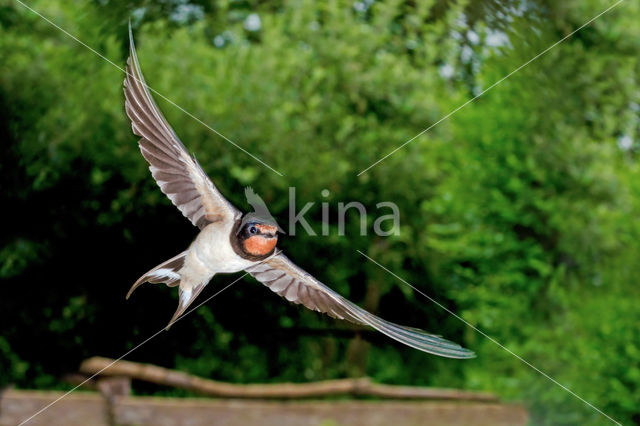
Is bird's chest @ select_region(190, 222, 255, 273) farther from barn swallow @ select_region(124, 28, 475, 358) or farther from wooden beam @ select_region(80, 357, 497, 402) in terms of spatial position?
wooden beam @ select_region(80, 357, 497, 402)

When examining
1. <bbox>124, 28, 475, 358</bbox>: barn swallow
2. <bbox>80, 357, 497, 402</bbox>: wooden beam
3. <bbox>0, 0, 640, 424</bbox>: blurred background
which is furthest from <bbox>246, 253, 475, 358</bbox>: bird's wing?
<bbox>80, 357, 497, 402</bbox>: wooden beam

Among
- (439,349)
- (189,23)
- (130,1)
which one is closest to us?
(439,349)

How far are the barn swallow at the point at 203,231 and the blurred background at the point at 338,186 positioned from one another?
1390 millimetres

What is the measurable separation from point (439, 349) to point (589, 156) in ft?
6.14

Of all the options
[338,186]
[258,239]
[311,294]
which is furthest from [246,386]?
[258,239]

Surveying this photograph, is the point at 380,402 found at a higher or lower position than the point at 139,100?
lower

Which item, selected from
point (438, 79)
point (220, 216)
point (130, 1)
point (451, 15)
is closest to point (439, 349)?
point (220, 216)

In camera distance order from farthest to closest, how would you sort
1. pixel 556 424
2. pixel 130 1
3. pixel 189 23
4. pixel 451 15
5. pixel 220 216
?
pixel 189 23, pixel 556 424, pixel 451 15, pixel 130 1, pixel 220 216

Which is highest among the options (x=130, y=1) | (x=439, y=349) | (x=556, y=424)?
(x=439, y=349)

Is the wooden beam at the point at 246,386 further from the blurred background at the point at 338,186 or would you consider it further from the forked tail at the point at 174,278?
the forked tail at the point at 174,278

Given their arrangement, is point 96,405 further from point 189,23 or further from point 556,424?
point 556,424

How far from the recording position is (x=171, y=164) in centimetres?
59

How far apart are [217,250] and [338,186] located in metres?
1.71

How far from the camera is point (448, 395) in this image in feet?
8.13
